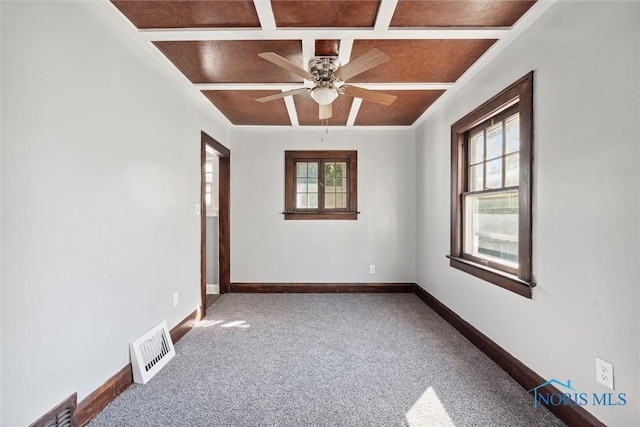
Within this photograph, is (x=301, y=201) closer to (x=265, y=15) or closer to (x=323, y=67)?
(x=323, y=67)

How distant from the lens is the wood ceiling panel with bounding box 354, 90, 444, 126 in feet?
9.83

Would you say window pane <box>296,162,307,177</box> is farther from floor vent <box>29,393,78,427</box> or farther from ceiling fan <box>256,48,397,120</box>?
floor vent <box>29,393,78,427</box>

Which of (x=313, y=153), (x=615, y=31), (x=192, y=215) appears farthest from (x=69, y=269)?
(x=313, y=153)

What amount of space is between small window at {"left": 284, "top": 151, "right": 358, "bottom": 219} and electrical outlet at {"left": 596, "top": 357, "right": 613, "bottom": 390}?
300 centimetres

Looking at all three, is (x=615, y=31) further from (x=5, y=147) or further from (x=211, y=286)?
(x=211, y=286)

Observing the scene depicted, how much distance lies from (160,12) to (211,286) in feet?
11.7

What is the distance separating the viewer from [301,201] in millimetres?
4270

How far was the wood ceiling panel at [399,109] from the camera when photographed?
300 centimetres

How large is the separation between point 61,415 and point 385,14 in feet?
9.21

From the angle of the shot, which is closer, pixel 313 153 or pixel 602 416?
pixel 602 416

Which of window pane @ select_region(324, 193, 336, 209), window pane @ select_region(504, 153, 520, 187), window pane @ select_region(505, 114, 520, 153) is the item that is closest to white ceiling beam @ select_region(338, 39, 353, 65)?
window pane @ select_region(505, 114, 520, 153)

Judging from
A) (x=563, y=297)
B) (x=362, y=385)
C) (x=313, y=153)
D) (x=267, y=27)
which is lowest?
(x=362, y=385)

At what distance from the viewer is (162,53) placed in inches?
86.5

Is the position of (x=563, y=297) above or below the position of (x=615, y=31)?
below
